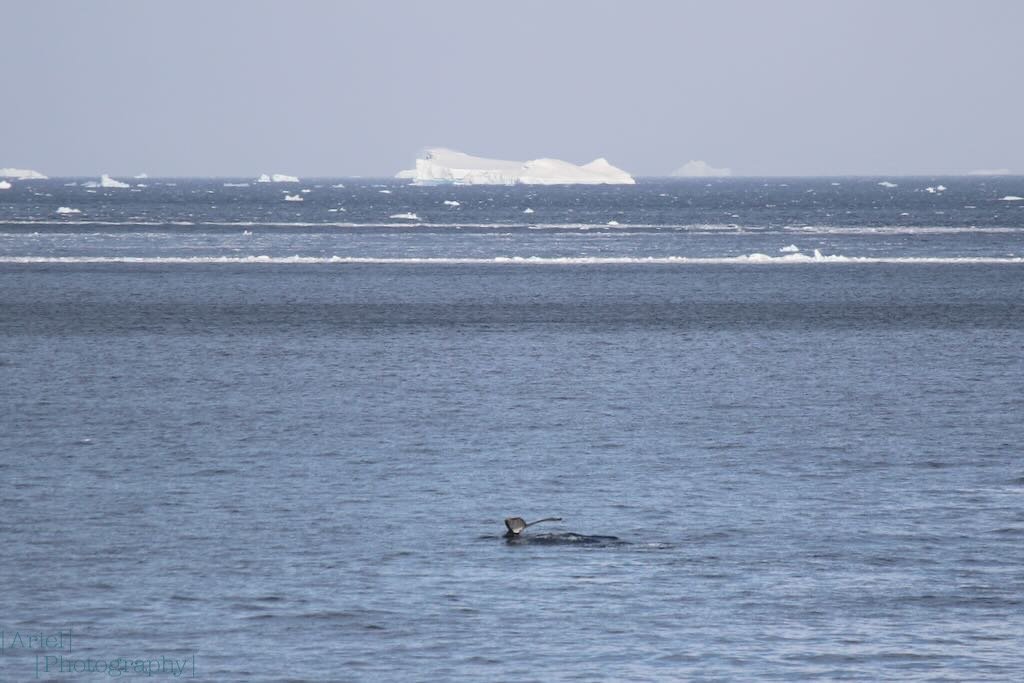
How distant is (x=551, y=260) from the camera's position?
95938 millimetres

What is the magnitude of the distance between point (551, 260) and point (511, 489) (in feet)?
230

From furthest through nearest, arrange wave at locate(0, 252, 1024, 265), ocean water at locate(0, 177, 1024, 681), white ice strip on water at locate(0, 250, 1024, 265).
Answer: white ice strip on water at locate(0, 250, 1024, 265) < wave at locate(0, 252, 1024, 265) < ocean water at locate(0, 177, 1024, 681)

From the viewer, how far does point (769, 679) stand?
16.4m

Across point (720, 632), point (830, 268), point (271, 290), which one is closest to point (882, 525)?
point (720, 632)

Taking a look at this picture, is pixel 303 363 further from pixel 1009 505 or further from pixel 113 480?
pixel 1009 505

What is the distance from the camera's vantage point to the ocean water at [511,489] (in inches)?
699

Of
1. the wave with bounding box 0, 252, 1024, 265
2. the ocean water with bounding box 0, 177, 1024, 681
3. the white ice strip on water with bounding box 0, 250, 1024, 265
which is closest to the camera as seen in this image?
the ocean water with bounding box 0, 177, 1024, 681

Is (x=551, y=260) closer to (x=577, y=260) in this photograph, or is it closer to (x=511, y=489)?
(x=577, y=260)

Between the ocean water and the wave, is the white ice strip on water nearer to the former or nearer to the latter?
the wave

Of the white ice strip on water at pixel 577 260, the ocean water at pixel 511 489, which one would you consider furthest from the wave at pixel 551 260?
the ocean water at pixel 511 489

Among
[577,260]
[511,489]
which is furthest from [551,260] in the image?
[511,489]

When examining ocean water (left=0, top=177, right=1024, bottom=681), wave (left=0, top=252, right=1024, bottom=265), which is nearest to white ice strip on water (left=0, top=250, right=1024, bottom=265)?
wave (left=0, top=252, right=1024, bottom=265)

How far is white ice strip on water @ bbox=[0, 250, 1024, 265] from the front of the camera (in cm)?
9294

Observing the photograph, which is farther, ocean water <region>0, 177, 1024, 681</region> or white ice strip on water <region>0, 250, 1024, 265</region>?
white ice strip on water <region>0, 250, 1024, 265</region>
